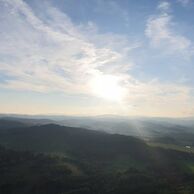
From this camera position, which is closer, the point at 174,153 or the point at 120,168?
the point at 120,168

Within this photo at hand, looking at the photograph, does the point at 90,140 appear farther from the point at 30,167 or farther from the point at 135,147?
the point at 30,167

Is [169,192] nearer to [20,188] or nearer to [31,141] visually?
[20,188]

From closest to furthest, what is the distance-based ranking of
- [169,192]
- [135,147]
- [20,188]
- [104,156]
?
[169,192] → [20,188] → [104,156] → [135,147]

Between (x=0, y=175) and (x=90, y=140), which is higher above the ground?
(x=90, y=140)

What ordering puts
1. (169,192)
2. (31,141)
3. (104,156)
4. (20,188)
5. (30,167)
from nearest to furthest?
(169,192)
(20,188)
(30,167)
(104,156)
(31,141)

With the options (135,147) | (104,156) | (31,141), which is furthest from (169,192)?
(31,141)

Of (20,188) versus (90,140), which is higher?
(90,140)

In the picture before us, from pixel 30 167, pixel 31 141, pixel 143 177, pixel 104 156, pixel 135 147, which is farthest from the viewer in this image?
pixel 31 141

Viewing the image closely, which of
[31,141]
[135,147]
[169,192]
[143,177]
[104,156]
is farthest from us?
[31,141]

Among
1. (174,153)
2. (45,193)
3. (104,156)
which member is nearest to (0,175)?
(45,193)
